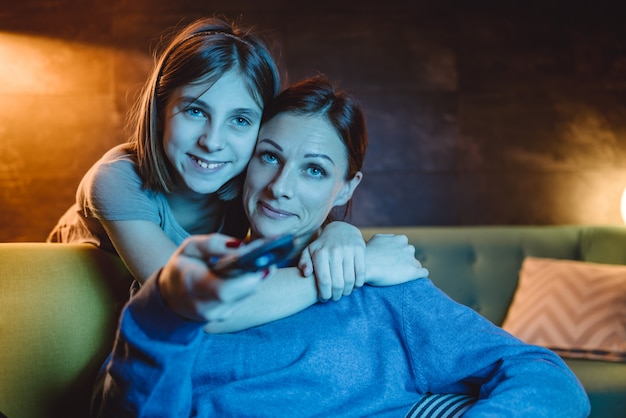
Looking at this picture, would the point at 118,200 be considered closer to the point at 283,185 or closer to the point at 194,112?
the point at 194,112

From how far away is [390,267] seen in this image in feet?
3.84

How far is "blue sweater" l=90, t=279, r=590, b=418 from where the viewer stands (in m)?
1.00

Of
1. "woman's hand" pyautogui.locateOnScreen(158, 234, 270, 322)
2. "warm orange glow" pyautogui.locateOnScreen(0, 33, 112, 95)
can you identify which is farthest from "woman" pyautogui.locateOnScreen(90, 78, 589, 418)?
"warm orange glow" pyautogui.locateOnScreen(0, 33, 112, 95)

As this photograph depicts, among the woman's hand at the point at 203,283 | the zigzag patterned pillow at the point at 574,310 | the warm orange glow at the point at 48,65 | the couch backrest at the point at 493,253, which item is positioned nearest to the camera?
the woman's hand at the point at 203,283

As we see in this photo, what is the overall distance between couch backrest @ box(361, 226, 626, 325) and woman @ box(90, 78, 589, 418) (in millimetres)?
1262

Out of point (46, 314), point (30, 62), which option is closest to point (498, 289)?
point (46, 314)

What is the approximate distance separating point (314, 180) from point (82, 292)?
692 millimetres

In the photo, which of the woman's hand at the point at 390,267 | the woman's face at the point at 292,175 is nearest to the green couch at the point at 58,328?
the woman's face at the point at 292,175

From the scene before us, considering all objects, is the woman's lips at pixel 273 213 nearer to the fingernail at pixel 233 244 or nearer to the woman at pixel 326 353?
the woman at pixel 326 353

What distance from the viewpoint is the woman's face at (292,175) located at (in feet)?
4.17

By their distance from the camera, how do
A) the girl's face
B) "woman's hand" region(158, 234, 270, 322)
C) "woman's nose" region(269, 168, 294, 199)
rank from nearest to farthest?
"woman's hand" region(158, 234, 270, 322)
"woman's nose" region(269, 168, 294, 199)
the girl's face

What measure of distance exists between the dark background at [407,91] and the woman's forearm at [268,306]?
82.5 inches

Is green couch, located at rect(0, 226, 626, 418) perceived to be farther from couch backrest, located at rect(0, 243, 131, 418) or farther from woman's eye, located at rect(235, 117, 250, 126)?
woman's eye, located at rect(235, 117, 250, 126)

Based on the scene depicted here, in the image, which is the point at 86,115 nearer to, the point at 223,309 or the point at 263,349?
the point at 263,349
